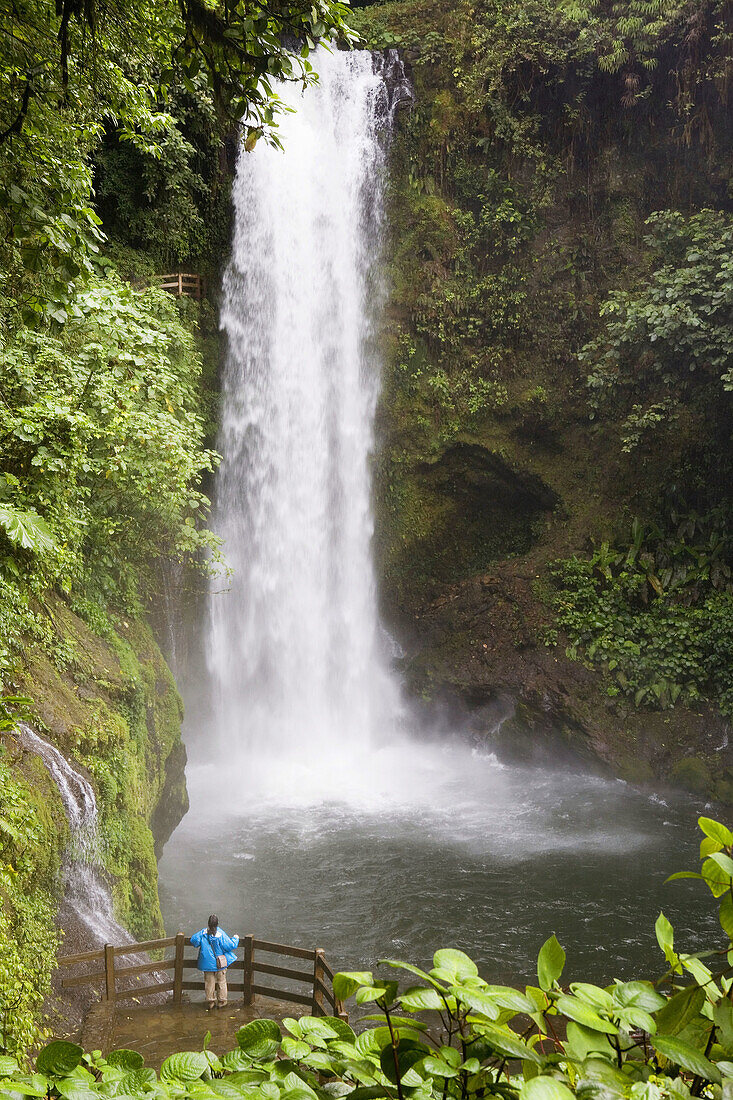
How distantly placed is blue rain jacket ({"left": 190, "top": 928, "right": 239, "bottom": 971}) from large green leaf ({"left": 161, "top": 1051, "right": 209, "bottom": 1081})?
20.8ft

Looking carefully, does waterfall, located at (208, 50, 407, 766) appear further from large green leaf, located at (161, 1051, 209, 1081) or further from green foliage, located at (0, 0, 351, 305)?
large green leaf, located at (161, 1051, 209, 1081)

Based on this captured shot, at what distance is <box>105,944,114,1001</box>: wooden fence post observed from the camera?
21.6ft

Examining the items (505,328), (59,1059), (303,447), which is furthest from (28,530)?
(505,328)

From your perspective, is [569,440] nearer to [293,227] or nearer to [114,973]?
[293,227]

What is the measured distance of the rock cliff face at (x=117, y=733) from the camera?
307 inches

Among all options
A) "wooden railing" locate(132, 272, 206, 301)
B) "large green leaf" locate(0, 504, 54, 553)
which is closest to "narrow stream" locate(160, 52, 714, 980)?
"wooden railing" locate(132, 272, 206, 301)

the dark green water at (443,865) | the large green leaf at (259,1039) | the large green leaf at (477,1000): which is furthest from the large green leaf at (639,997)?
the dark green water at (443,865)

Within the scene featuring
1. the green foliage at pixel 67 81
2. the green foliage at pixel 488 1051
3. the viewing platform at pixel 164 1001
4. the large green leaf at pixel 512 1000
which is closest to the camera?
the green foliage at pixel 488 1051

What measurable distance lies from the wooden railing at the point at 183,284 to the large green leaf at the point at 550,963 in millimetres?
15032

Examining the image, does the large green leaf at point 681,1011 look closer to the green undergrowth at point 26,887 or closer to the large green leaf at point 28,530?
the green undergrowth at point 26,887

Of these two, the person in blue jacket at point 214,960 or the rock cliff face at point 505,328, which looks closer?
the person in blue jacket at point 214,960

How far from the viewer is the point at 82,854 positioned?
7172 mm

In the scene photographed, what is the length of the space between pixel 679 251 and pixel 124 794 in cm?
1270

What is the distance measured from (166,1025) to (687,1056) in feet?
22.3
